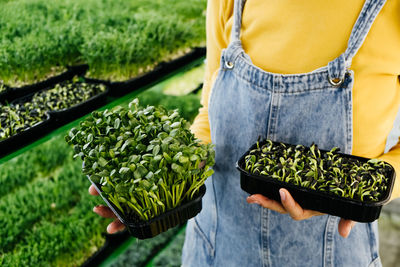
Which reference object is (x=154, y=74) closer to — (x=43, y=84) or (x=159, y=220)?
(x=43, y=84)

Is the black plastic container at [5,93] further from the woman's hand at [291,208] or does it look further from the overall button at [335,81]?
the overall button at [335,81]

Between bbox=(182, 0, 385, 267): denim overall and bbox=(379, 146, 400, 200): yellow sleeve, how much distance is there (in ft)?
0.34

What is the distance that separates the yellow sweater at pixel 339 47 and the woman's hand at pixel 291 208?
0.49ft

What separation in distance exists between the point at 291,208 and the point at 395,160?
0.33 metres

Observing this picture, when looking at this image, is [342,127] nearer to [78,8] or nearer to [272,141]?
[272,141]

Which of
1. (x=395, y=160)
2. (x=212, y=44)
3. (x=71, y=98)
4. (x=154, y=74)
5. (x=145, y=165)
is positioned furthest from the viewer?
(x=154, y=74)

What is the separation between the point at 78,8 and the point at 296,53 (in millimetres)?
1341

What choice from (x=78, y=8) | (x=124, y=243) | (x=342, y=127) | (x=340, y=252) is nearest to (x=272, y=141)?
(x=342, y=127)

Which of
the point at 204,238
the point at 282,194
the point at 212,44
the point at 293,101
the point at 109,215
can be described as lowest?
the point at 204,238

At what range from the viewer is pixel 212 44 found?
104cm

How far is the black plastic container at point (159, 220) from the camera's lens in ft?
2.65

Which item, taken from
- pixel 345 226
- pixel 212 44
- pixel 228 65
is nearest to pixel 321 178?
pixel 345 226

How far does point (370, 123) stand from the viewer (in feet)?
2.83

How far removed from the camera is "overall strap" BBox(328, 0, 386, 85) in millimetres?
753
